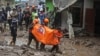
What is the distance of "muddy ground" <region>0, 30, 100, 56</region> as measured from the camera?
12.9 meters

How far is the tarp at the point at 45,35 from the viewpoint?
14391 millimetres

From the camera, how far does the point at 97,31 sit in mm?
22969

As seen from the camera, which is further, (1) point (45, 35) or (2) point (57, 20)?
(2) point (57, 20)

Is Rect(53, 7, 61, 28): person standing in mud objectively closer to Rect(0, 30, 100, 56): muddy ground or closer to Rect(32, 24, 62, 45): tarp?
Rect(0, 30, 100, 56): muddy ground

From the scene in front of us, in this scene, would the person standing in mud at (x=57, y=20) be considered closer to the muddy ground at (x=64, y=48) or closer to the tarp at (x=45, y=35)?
the muddy ground at (x=64, y=48)

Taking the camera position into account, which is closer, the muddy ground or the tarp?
the muddy ground

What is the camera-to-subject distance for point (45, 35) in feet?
47.5

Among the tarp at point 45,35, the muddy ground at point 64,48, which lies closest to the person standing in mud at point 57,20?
the muddy ground at point 64,48

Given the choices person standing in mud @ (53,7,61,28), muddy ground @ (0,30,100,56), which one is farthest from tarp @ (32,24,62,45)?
person standing in mud @ (53,7,61,28)

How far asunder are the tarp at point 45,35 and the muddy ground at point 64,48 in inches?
18.3

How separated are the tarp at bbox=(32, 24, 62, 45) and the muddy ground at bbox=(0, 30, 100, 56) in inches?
18.3

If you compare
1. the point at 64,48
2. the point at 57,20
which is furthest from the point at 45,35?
the point at 57,20

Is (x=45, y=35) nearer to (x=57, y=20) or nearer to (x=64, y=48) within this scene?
(x=64, y=48)

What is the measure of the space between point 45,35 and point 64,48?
270 cm
